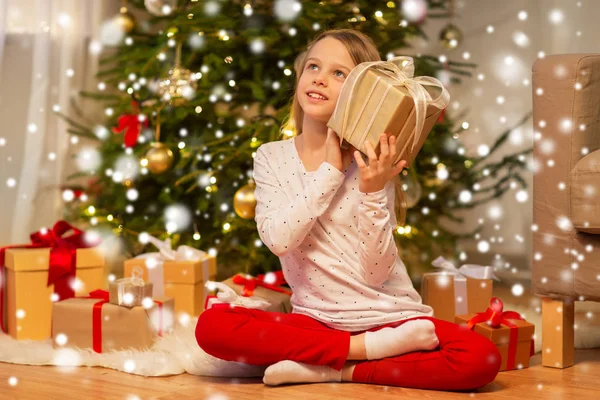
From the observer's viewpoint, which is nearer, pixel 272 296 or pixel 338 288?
pixel 338 288

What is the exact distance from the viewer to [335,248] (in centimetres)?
156

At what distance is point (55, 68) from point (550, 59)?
161cm

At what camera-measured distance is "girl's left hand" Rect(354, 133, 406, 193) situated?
4.66ft

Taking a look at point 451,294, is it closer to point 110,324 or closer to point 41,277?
point 110,324

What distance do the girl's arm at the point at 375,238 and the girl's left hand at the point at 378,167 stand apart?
0.02 m

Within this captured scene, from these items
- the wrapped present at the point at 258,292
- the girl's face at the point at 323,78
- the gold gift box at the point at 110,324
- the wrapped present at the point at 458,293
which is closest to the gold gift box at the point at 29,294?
the gold gift box at the point at 110,324

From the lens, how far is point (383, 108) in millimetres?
1416

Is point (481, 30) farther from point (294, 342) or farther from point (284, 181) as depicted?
point (294, 342)

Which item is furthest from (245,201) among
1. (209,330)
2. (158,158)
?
(209,330)

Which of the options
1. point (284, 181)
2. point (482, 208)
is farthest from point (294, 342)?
point (482, 208)

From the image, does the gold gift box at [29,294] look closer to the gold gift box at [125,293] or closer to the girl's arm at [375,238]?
the gold gift box at [125,293]

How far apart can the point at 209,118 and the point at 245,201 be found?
351 mm

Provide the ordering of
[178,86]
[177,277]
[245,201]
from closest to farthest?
[177,277] → [245,201] → [178,86]

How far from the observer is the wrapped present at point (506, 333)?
1.61 metres
